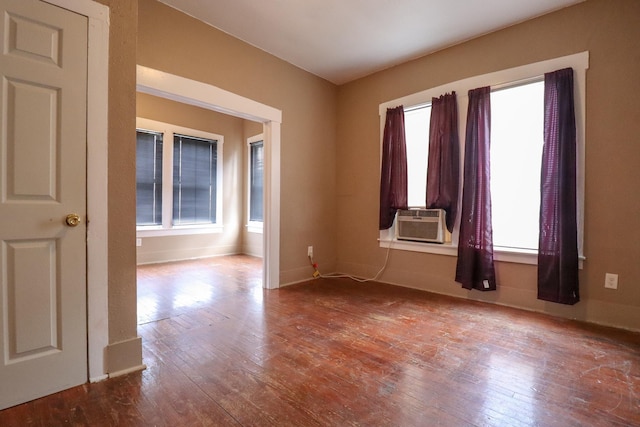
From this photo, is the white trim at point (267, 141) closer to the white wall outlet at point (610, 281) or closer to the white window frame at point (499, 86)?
the white window frame at point (499, 86)

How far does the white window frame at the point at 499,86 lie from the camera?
8.45 ft

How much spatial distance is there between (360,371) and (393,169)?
2526 millimetres

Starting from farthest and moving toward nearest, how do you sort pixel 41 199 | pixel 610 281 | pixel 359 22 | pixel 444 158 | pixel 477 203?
pixel 444 158 < pixel 477 203 < pixel 359 22 < pixel 610 281 < pixel 41 199

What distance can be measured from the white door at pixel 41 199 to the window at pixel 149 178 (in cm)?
359

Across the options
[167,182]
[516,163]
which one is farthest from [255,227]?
[516,163]

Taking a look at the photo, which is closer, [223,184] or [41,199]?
[41,199]

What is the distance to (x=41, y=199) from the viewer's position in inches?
59.3

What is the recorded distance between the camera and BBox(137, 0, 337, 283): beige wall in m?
2.66

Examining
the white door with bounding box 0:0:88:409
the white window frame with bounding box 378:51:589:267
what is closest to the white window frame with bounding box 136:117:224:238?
the white window frame with bounding box 378:51:589:267

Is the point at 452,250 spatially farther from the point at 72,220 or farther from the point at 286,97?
the point at 72,220

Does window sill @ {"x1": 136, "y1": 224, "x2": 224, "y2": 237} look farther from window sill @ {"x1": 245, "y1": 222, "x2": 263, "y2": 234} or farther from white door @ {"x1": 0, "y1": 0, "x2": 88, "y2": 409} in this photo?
white door @ {"x1": 0, "y1": 0, "x2": 88, "y2": 409}

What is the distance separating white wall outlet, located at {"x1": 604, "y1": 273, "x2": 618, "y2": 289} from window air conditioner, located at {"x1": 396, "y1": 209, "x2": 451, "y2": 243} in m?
1.28

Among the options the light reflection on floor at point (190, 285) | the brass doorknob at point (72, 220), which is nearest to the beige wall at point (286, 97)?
the light reflection on floor at point (190, 285)

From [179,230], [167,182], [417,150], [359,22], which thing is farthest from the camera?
[179,230]
